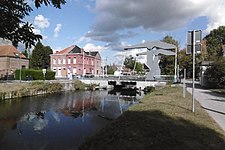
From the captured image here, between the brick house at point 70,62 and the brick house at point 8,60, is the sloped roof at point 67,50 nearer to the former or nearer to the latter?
the brick house at point 70,62

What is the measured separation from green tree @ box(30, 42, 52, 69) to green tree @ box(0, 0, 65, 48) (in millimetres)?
71376

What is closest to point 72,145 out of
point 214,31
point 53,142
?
point 53,142

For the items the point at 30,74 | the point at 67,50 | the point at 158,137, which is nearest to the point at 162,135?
the point at 158,137

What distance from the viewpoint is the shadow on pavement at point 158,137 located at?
6020 mm

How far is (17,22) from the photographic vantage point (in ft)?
11.2

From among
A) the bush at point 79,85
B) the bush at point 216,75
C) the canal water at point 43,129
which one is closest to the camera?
the canal water at point 43,129

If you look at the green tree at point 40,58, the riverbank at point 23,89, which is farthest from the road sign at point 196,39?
the green tree at point 40,58

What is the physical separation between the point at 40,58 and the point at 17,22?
73843mm

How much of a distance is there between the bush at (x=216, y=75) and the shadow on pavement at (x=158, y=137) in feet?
62.7

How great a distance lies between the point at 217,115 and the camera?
10344 millimetres

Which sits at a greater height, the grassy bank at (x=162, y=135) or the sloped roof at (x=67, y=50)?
the sloped roof at (x=67, y=50)

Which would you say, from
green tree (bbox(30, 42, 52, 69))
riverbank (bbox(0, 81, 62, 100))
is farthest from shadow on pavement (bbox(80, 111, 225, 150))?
green tree (bbox(30, 42, 52, 69))

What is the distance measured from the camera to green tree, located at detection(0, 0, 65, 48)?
128 inches

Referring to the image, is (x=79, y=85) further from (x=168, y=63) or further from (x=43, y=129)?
(x=43, y=129)
